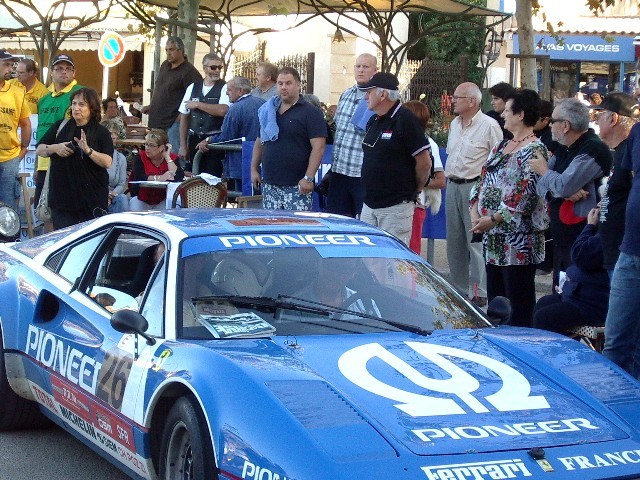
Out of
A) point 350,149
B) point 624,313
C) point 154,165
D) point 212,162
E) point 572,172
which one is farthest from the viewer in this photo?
point 212,162

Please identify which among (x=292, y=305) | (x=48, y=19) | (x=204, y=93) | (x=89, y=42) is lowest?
(x=292, y=305)

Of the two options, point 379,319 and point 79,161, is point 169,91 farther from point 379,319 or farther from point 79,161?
point 379,319

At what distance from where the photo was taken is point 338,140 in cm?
941

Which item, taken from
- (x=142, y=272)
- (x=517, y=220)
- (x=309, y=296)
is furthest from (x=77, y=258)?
(x=517, y=220)

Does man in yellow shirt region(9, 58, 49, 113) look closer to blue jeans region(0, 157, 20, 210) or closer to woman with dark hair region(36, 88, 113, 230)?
blue jeans region(0, 157, 20, 210)

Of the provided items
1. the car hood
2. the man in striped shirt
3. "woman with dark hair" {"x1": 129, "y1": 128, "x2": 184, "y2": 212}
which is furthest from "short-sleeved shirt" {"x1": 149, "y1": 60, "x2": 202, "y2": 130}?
the car hood

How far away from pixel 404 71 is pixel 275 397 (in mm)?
27264

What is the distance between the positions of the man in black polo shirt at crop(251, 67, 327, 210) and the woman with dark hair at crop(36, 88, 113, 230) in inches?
54.7

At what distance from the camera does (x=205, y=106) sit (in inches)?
508

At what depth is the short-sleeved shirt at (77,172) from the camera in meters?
9.56

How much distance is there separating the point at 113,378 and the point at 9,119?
22.9 ft

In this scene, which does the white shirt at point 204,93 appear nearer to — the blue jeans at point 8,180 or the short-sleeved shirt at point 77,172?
the blue jeans at point 8,180

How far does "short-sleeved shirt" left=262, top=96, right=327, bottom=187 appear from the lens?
9578 millimetres

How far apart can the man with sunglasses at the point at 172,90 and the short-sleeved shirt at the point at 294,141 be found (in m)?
4.44
